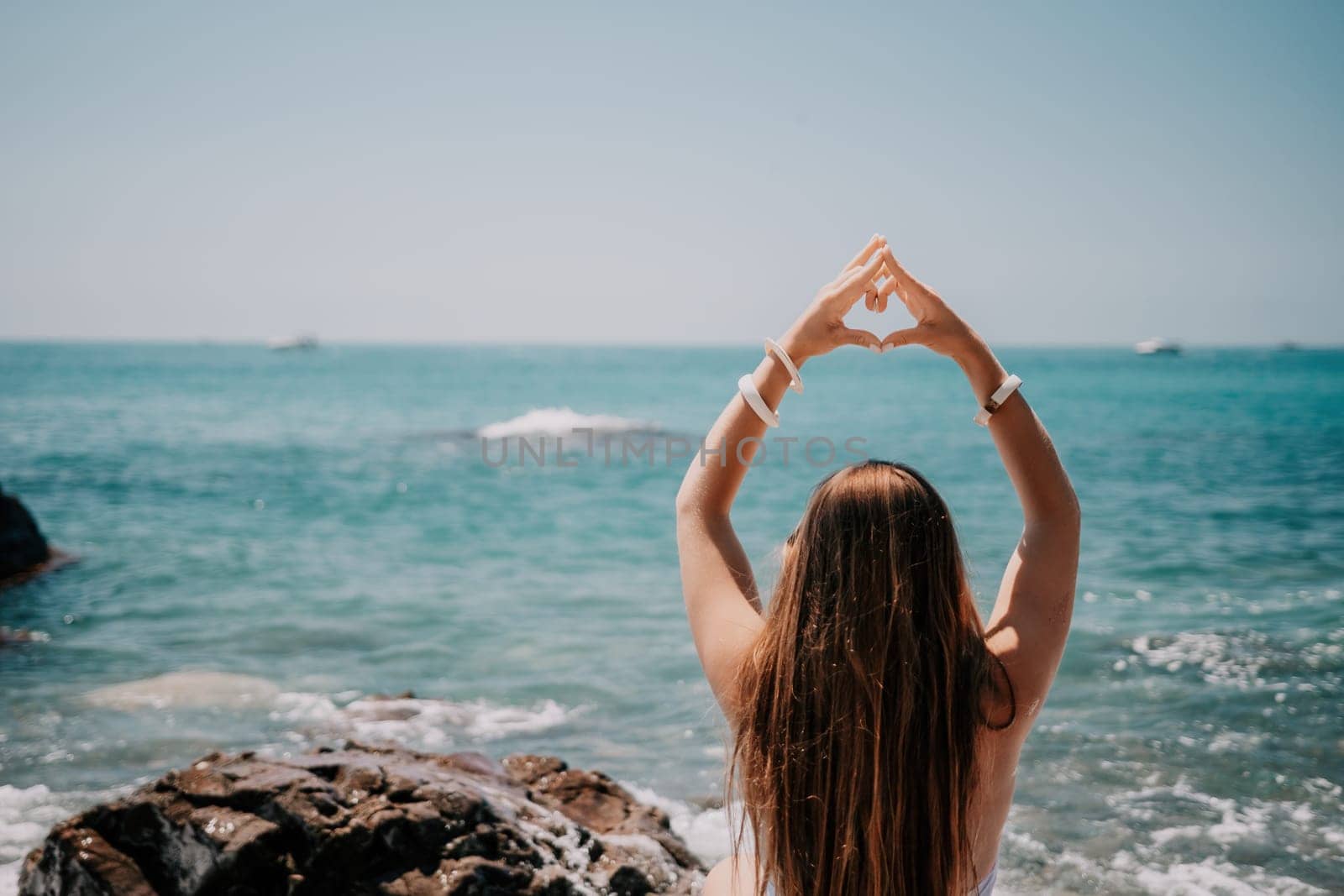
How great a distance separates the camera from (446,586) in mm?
12328

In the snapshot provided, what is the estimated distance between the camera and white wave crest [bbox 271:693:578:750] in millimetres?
7590

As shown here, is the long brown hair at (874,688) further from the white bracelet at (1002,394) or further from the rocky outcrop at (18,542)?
the rocky outcrop at (18,542)

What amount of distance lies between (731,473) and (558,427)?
2978 centimetres

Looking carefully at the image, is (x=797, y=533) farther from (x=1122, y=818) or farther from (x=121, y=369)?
(x=121, y=369)

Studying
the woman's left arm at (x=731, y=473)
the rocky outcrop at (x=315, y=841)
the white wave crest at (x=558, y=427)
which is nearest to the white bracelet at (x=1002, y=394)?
the woman's left arm at (x=731, y=473)

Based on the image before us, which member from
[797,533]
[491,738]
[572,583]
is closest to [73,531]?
[572,583]

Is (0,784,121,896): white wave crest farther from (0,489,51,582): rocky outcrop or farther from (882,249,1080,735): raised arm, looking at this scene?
(0,489,51,582): rocky outcrop

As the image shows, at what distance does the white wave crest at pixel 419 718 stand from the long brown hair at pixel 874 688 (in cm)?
605

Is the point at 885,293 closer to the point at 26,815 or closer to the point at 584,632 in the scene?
the point at 26,815

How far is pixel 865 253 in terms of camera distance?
2.33m

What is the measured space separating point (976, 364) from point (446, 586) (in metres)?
10.9

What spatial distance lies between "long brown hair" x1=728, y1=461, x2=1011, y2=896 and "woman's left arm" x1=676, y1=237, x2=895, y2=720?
0.23 m

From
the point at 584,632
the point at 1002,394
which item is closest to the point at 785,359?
the point at 1002,394

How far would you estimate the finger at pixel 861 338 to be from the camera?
2.26 m
